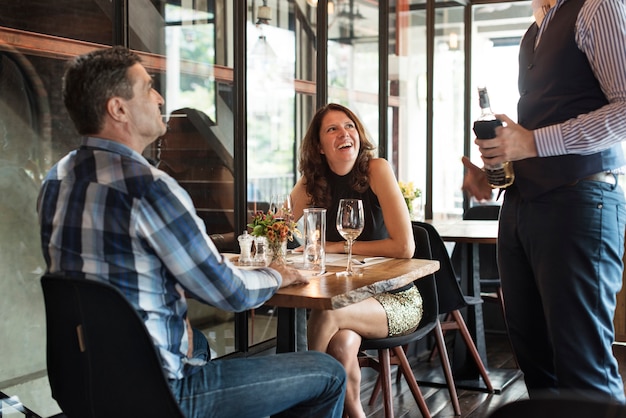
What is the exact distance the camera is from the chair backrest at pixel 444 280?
3.58 meters

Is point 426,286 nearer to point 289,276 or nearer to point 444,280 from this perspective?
point 444,280

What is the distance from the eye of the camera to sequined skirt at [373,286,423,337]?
3.03m

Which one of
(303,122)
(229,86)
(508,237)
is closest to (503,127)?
(508,237)

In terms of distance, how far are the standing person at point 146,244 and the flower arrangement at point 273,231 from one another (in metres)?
0.58

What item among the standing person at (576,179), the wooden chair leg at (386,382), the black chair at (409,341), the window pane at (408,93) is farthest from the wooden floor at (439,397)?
the window pane at (408,93)

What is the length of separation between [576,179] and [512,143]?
195mm

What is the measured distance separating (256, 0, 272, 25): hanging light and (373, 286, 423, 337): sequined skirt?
1813 millimetres

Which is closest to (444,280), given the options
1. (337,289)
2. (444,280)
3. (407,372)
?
(444,280)

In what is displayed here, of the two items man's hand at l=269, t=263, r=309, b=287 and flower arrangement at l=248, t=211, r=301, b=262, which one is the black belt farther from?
flower arrangement at l=248, t=211, r=301, b=262

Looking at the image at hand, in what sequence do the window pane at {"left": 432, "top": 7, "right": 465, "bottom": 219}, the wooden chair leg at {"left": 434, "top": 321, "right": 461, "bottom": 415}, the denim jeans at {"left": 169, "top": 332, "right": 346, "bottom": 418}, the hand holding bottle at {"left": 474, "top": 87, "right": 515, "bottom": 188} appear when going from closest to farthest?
1. the denim jeans at {"left": 169, "top": 332, "right": 346, "bottom": 418}
2. the hand holding bottle at {"left": 474, "top": 87, "right": 515, "bottom": 188}
3. the wooden chair leg at {"left": 434, "top": 321, "right": 461, "bottom": 415}
4. the window pane at {"left": 432, "top": 7, "right": 465, "bottom": 219}

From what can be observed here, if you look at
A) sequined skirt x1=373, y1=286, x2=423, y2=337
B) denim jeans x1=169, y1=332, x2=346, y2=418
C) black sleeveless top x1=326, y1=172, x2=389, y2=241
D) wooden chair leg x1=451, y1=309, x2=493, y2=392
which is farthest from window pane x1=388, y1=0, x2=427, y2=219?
denim jeans x1=169, y1=332, x2=346, y2=418

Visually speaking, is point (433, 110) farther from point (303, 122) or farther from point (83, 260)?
point (83, 260)

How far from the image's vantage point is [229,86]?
155 inches

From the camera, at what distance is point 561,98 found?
6.98ft
